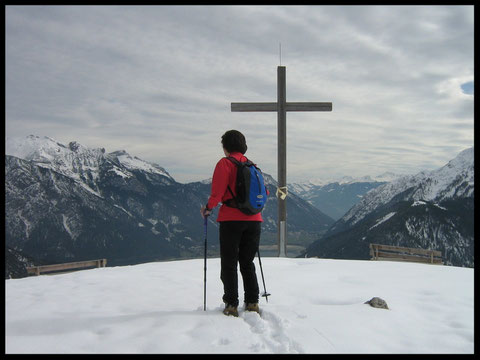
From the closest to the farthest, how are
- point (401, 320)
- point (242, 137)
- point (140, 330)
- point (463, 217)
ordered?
point (140, 330)
point (401, 320)
point (242, 137)
point (463, 217)

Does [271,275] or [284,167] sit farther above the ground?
[284,167]

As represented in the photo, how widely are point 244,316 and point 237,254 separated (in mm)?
889

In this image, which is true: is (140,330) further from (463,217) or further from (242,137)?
(463,217)

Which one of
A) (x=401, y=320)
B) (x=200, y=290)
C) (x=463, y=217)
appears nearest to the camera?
(x=401, y=320)

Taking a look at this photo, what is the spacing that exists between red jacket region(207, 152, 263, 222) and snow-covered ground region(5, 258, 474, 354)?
1420 mm

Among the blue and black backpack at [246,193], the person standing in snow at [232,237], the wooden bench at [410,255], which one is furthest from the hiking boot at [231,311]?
the wooden bench at [410,255]

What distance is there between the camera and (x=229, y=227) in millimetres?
5727

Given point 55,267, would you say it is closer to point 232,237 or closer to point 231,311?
point 231,311

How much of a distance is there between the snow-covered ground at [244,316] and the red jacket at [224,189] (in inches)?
55.9

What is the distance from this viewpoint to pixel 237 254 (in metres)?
5.84

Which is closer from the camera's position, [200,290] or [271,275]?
[200,290]

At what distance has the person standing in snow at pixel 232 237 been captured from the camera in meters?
5.68

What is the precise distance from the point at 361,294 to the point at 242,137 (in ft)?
12.4
